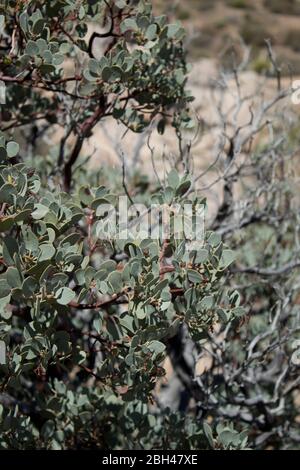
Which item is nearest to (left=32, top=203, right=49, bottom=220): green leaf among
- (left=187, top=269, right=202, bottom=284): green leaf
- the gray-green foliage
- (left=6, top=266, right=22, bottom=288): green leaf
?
the gray-green foliage

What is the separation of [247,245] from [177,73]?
2094 millimetres

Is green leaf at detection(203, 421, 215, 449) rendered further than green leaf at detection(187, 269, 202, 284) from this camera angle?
Yes

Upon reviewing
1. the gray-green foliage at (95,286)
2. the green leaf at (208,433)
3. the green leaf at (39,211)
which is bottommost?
the green leaf at (208,433)

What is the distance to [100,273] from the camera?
72.6 inches

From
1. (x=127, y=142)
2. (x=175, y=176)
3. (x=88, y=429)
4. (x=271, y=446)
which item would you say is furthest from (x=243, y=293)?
(x=127, y=142)

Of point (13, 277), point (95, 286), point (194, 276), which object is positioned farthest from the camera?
point (95, 286)

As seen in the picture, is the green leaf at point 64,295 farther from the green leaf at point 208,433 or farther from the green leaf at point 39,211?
the green leaf at point 208,433

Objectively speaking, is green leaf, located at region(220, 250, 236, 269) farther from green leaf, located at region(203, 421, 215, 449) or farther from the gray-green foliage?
green leaf, located at region(203, 421, 215, 449)

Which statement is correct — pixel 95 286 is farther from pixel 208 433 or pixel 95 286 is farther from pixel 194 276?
pixel 208 433

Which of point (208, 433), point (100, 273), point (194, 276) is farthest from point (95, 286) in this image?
point (208, 433)

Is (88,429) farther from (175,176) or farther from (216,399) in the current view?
(175,176)

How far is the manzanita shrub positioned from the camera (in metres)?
Result: 1.77

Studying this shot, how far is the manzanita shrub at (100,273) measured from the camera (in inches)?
69.5

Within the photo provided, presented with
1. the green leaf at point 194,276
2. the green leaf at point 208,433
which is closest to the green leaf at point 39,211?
the green leaf at point 194,276
